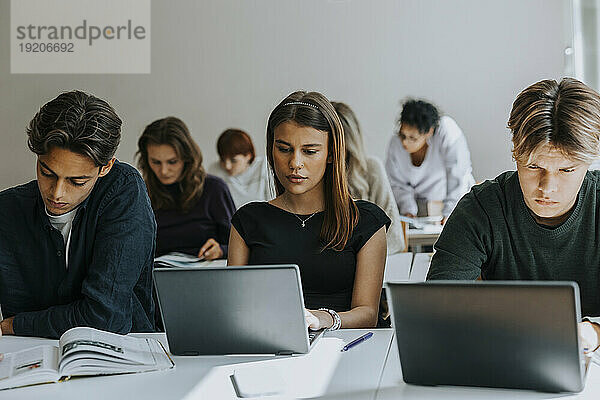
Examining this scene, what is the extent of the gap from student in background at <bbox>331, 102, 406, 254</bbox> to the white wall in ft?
7.56

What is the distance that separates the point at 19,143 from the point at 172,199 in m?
2.86

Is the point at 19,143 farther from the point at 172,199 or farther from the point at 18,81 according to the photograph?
the point at 172,199

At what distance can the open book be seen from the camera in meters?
1.37

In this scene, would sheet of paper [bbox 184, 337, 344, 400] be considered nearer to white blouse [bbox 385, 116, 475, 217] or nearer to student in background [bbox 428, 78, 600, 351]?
student in background [bbox 428, 78, 600, 351]

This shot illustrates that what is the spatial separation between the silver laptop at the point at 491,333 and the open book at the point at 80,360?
51cm

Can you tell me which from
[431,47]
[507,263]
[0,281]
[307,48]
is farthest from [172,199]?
[431,47]

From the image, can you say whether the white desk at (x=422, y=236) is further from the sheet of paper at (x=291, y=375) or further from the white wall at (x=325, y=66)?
the sheet of paper at (x=291, y=375)

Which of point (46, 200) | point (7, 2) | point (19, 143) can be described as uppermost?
point (7, 2)

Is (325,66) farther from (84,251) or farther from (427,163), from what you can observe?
(84,251)

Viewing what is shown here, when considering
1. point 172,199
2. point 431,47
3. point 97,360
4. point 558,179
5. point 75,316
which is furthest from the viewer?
point 431,47

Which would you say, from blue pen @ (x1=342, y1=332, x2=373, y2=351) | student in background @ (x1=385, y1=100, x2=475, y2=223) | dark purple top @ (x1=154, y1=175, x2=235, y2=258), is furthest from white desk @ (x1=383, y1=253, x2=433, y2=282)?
student in background @ (x1=385, y1=100, x2=475, y2=223)

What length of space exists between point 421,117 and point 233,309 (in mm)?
3690

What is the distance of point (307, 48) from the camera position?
18.8 feet

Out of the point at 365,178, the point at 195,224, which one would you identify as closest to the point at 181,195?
the point at 195,224
